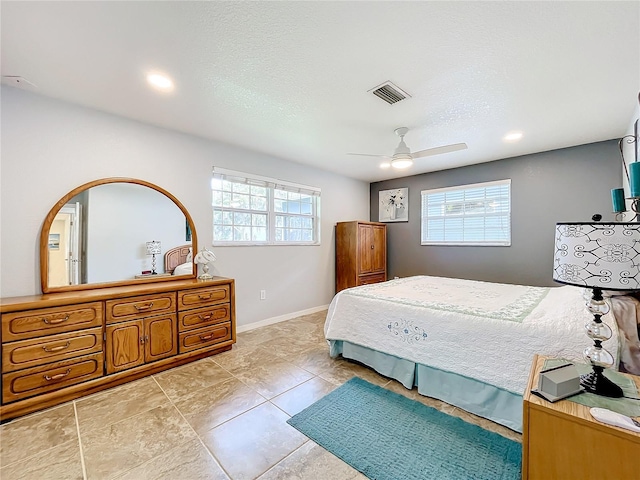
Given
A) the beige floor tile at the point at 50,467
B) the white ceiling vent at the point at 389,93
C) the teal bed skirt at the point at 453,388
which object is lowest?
the beige floor tile at the point at 50,467

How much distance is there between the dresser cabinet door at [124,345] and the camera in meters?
2.31

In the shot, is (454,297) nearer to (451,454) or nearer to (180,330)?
(451,454)

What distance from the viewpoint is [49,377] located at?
2041 millimetres

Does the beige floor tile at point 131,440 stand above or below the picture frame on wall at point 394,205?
below

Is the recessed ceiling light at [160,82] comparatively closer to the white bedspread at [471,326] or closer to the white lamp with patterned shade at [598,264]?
the white bedspread at [471,326]

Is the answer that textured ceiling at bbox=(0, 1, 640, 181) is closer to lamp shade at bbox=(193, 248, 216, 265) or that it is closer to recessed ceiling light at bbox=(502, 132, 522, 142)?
recessed ceiling light at bbox=(502, 132, 522, 142)

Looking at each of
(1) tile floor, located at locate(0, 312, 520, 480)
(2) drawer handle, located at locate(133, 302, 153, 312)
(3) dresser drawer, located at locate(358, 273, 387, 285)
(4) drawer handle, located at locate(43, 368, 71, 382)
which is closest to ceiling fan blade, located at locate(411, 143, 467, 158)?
(1) tile floor, located at locate(0, 312, 520, 480)

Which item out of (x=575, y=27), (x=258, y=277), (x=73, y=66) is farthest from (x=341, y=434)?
(x=73, y=66)

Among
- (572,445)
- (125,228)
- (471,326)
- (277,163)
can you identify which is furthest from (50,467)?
(277,163)

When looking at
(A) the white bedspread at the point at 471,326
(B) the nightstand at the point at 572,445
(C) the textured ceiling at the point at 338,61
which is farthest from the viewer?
(A) the white bedspread at the point at 471,326

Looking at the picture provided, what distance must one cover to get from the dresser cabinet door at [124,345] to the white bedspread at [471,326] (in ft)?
5.74

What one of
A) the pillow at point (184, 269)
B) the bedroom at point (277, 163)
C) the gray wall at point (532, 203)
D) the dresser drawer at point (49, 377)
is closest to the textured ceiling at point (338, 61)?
the bedroom at point (277, 163)

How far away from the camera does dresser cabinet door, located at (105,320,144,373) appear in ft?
7.59

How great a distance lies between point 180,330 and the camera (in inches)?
108
